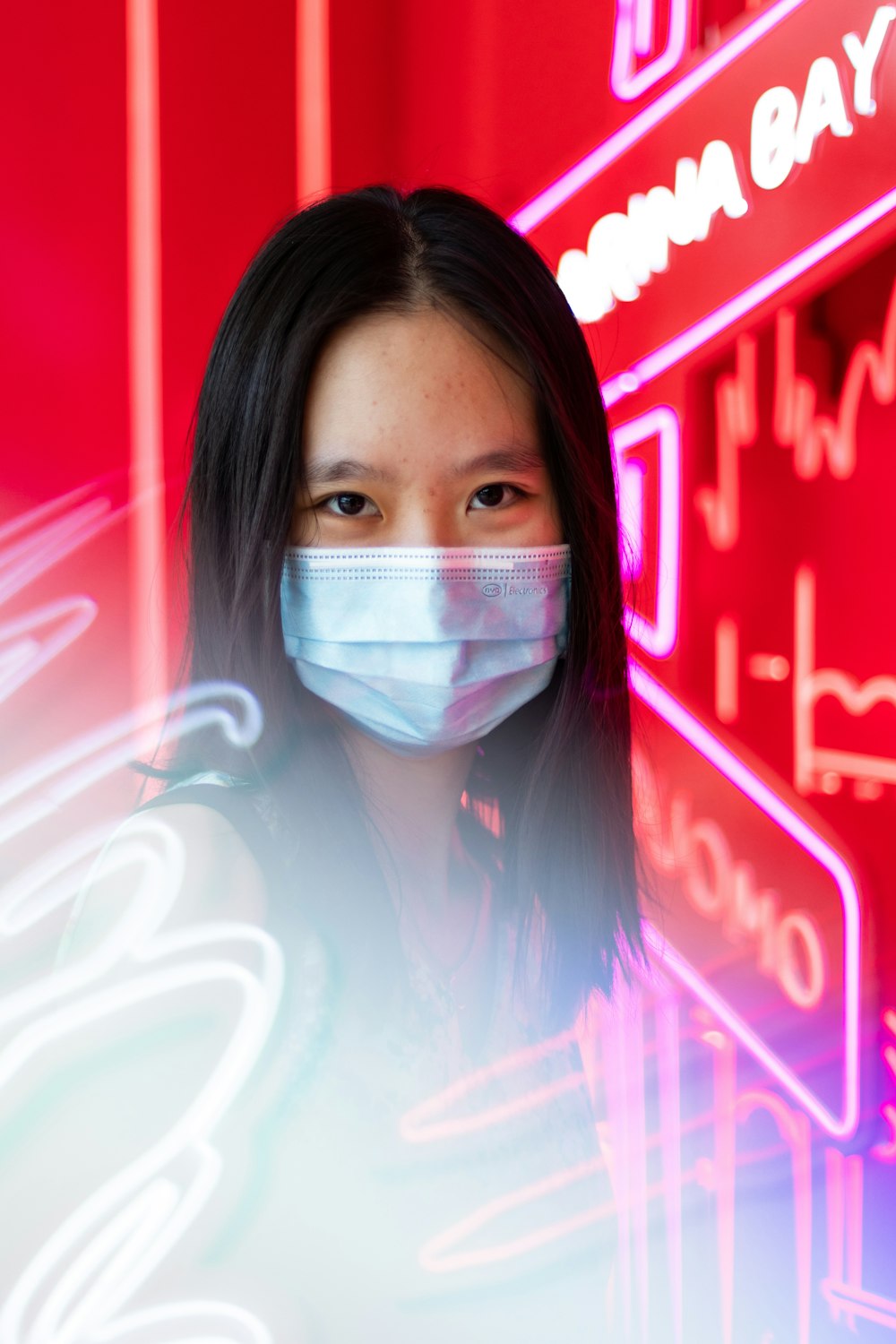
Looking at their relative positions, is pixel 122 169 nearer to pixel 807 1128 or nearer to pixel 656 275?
pixel 656 275

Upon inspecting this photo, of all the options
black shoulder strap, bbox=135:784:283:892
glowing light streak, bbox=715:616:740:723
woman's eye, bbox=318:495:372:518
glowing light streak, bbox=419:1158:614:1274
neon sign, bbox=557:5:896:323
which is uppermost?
neon sign, bbox=557:5:896:323

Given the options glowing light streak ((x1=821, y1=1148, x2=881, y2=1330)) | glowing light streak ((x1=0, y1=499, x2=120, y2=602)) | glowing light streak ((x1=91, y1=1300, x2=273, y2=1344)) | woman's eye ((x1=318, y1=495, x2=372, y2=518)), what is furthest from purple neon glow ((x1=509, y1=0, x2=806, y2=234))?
glowing light streak ((x1=91, y1=1300, x2=273, y2=1344))

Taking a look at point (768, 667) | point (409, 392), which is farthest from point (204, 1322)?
point (768, 667)

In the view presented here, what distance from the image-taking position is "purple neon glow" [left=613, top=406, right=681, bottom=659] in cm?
222

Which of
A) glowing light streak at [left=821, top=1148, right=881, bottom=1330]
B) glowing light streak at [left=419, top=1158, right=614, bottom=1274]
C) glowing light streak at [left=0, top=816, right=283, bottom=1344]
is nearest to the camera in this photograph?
glowing light streak at [left=0, top=816, right=283, bottom=1344]

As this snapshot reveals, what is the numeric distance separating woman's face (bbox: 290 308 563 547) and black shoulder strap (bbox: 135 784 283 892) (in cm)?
30

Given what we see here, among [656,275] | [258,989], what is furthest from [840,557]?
[258,989]

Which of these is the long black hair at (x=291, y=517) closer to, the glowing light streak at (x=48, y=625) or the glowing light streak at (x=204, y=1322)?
the glowing light streak at (x=204, y=1322)

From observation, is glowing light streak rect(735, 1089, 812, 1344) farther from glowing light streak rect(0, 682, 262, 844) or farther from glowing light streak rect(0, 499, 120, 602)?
glowing light streak rect(0, 499, 120, 602)

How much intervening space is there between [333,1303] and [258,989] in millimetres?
345

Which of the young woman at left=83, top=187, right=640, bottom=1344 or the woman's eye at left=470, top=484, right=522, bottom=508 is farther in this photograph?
the woman's eye at left=470, top=484, right=522, bottom=508

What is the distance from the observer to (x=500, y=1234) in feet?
3.95

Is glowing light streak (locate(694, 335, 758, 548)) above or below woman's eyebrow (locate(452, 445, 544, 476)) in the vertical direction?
above

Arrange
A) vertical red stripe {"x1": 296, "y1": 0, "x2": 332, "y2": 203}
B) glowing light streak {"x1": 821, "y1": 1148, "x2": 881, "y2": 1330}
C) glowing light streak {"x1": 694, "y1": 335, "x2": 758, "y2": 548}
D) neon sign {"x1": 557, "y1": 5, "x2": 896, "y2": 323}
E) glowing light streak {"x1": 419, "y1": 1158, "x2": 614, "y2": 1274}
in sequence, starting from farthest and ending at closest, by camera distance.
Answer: vertical red stripe {"x1": 296, "y1": 0, "x2": 332, "y2": 203}, glowing light streak {"x1": 694, "y1": 335, "x2": 758, "y2": 548}, glowing light streak {"x1": 821, "y1": 1148, "x2": 881, "y2": 1330}, neon sign {"x1": 557, "y1": 5, "x2": 896, "y2": 323}, glowing light streak {"x1": 419, "y1": 1158, "x2": 614, "y2": 1274}
